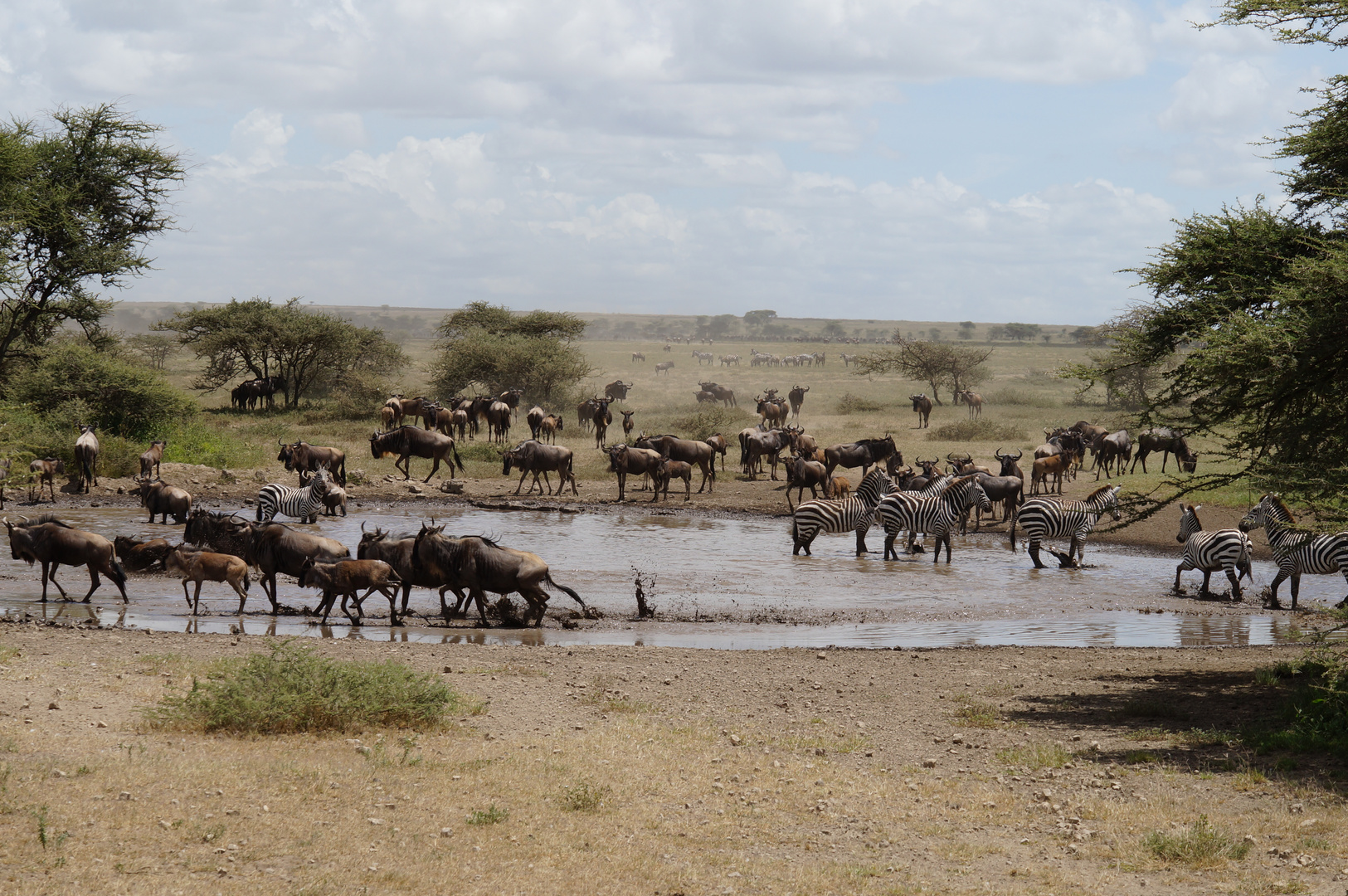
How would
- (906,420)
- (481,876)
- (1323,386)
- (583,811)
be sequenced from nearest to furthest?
(481,876), (583,811), (1323,386), (906,420)

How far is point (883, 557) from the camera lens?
20016mm

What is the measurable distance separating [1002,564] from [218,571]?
1264 cm

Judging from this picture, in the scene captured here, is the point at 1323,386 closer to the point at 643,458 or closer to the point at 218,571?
the point at 218,571

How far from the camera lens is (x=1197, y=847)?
6219 millimetres

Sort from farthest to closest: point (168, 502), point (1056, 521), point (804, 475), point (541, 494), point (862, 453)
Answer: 1. point (862, 453)
2. point (541, 494)
3. point (804, 475)
4. point (168, 502)
5. point (1056, 521)

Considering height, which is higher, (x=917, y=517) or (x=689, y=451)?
(x=689, y=451)

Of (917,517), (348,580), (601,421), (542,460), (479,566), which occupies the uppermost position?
(601,421)

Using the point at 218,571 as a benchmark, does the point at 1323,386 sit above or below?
above

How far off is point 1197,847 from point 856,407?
44.4 m

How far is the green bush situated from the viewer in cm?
802

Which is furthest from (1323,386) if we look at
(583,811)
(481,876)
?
(481,876)

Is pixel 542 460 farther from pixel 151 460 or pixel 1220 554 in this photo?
pixel 1220 554

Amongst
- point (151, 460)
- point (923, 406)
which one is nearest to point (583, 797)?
point (151, 460)

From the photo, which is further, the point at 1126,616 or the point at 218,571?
the point at 1126,616
